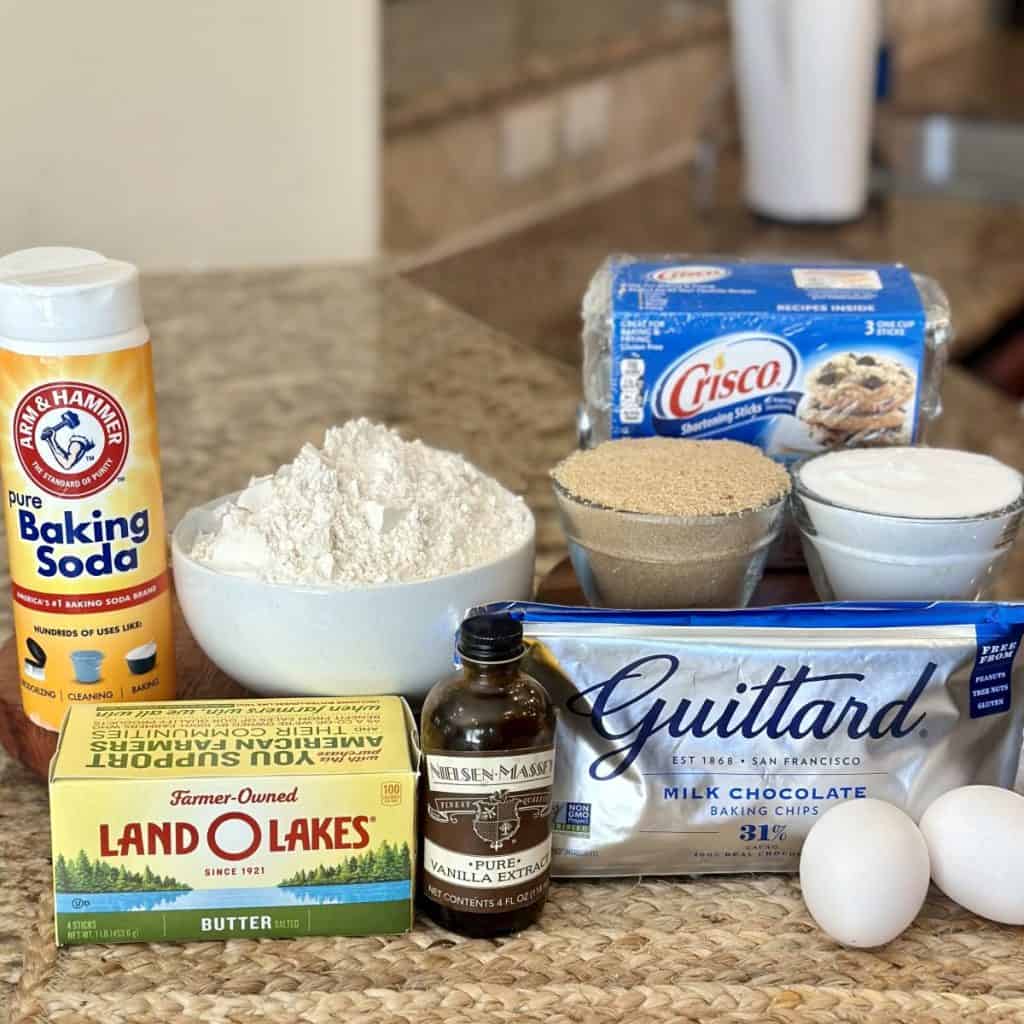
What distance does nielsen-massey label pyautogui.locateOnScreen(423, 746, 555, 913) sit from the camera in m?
0.70

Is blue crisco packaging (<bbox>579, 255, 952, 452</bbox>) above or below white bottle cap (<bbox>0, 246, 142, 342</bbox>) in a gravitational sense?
below

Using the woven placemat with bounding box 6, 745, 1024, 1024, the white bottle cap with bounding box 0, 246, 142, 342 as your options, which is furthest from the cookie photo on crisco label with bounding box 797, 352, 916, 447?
the white bottle cap with bounding box 0, 246, 142, 342

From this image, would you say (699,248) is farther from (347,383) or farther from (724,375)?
(724,375)

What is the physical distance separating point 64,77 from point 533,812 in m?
1.07

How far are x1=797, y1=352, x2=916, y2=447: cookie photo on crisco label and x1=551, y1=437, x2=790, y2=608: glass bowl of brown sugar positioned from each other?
0.25 ft

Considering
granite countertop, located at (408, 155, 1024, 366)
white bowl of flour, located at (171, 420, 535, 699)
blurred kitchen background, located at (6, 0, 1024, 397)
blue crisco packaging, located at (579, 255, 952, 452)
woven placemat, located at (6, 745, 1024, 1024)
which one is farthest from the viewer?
granite countertop, located at (408, 155, 1024, 366)


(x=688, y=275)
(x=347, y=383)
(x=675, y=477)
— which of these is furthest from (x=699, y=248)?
(x=675, y=477)

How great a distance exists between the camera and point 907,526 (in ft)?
2.72

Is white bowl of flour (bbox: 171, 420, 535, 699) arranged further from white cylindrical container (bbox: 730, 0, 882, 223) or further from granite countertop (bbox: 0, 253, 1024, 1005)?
white cylindrical container (bbox: 730, 0, 882, 223)

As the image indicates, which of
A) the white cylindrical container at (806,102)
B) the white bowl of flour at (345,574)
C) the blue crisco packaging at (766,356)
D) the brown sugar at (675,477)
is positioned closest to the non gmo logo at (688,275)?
the blue crisco packaging at (766,356)

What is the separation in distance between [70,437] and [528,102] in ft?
6.46

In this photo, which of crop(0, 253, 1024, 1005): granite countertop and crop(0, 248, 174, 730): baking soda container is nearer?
crop(0, 248, 174, 730): baking soda container

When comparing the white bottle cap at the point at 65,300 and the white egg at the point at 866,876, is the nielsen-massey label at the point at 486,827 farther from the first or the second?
the white bottle cap at the point at 65,300

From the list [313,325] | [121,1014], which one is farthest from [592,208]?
[121,1014]
